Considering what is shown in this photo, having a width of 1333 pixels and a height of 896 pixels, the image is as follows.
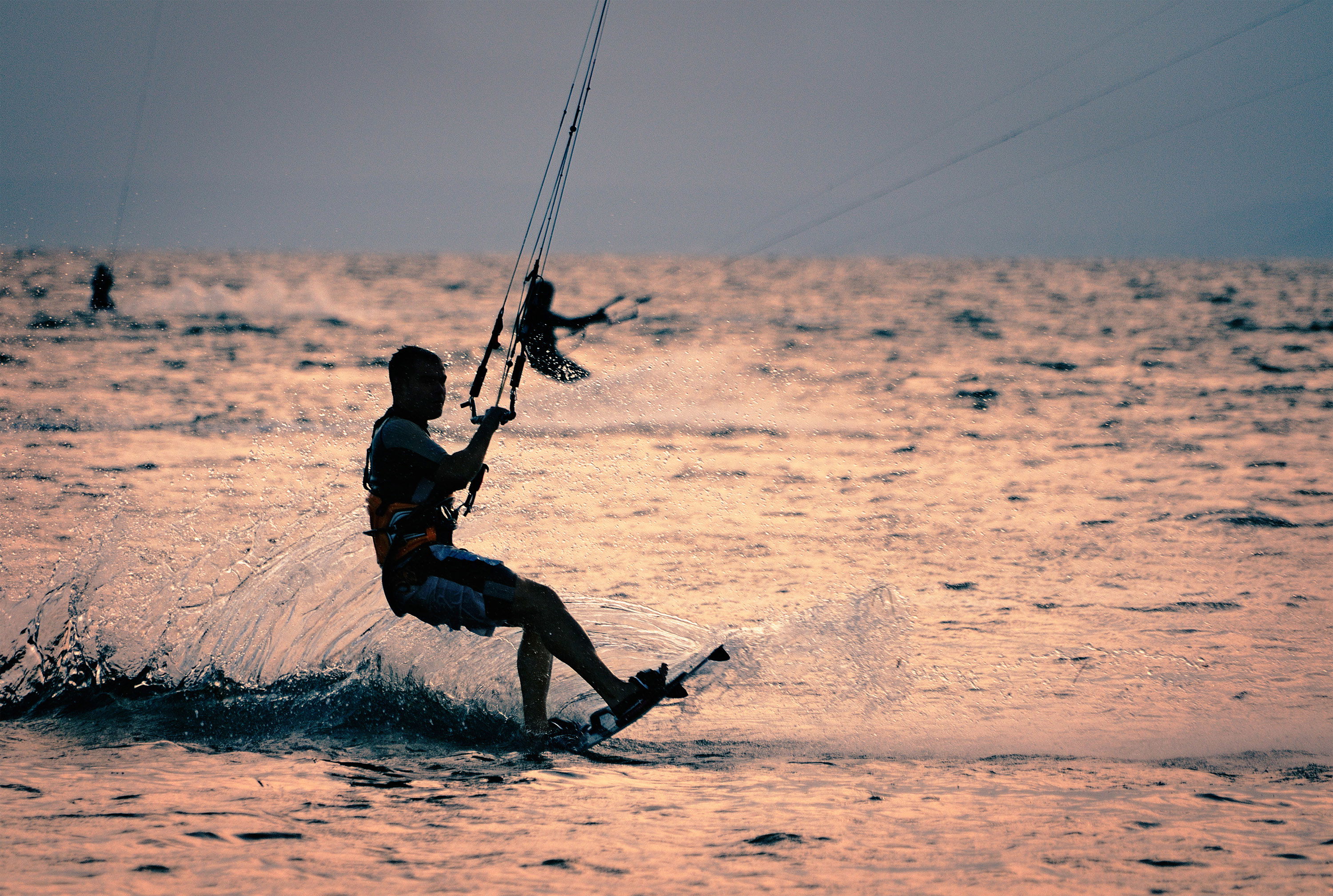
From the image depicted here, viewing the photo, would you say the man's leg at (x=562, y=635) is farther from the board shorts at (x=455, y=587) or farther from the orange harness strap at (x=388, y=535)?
the orange harness strap at (x=388, y=535)

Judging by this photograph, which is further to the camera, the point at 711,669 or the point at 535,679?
the point at 711,669

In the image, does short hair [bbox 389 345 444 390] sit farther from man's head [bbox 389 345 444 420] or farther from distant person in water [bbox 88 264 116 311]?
distant person in water [bbox 88 264 116 311]

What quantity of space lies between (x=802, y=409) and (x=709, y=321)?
119 feet

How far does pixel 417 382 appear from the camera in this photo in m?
4.78

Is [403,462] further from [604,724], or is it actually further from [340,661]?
[340,661]

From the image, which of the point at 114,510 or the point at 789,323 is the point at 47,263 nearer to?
the point at 789,323

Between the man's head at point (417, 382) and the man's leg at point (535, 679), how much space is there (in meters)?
1.08

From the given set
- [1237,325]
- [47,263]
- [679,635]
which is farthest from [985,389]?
[47,263]

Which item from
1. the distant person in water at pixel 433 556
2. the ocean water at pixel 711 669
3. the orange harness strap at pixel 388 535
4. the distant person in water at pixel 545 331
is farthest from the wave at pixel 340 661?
the distant person in water at pixel 545 331

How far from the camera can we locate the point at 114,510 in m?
10.0

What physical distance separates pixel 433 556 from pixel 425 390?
696 millimetres

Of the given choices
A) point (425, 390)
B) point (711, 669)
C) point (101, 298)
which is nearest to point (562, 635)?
point (425, 390)

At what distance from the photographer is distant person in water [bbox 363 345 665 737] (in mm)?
4727

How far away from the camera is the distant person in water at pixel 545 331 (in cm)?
568
